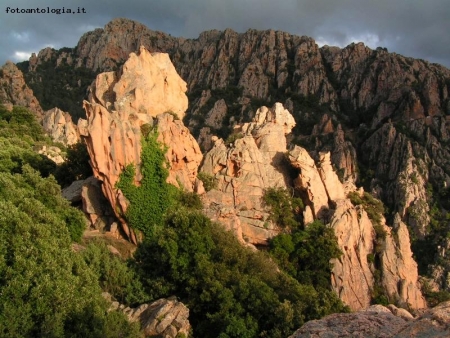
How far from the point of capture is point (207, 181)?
32.7 m

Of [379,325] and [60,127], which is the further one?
[60,127]

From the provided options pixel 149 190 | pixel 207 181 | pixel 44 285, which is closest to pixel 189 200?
pixel 149 190

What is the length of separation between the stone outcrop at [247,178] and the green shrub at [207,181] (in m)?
0.39

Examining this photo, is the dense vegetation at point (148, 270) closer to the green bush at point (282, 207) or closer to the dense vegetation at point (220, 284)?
the dense vegetation at point (220, 284)

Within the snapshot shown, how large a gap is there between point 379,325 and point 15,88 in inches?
3801

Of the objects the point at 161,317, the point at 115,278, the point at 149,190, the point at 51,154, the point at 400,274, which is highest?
the point at 51,154

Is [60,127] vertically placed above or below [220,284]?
above

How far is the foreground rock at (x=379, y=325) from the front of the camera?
17.4ft

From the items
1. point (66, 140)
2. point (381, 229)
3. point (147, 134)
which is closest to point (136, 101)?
point (147, 134)

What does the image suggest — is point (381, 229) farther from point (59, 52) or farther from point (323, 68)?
point (59, 52)

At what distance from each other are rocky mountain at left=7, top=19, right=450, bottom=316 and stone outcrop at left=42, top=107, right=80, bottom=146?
39.0 feet

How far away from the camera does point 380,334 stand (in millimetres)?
5996

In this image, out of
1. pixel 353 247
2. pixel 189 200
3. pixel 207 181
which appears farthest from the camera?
pixel 353 247

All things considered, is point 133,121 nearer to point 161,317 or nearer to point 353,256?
point 161,317
